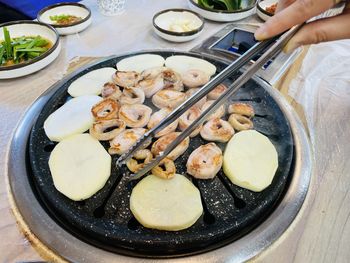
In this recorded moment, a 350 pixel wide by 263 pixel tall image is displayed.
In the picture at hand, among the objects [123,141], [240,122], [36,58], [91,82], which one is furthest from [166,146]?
[36,58]

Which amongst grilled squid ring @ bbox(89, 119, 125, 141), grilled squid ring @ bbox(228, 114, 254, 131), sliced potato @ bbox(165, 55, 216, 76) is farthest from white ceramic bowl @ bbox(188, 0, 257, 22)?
grilled squid ring @ bbox(89, 119, 125, 141)

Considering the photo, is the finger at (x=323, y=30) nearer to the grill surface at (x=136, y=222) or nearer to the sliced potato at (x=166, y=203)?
the grill surface at (x=136, y=222)

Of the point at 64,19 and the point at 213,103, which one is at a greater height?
the point at 213,103

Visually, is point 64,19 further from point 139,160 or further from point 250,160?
point 250,160

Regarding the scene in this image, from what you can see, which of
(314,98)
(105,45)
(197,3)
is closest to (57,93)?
(105,45)

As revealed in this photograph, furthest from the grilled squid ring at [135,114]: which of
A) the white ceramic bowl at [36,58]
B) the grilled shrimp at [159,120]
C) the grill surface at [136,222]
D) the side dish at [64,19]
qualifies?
the side dish at [64,19]

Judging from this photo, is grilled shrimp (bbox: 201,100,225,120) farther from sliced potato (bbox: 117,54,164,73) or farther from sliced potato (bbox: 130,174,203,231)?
sliced potato (bbox: 117,54,164,73)
